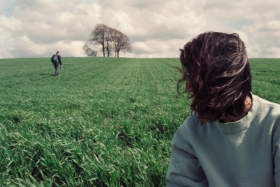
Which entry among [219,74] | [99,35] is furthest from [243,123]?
[99,35]

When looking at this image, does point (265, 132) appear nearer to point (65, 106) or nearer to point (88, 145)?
point (88, 145)

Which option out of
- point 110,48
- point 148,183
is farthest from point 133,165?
point 110,48

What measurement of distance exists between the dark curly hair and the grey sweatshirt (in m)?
0.10

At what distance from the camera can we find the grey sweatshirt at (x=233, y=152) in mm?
1546

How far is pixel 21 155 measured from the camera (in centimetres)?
329

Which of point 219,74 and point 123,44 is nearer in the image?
point 219,74

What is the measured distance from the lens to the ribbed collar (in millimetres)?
1548

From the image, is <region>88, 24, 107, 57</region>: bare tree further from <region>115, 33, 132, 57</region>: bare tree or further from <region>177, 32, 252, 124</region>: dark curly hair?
<region>177, 32, 252, 124</region>: dark curly hair

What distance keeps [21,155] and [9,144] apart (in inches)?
26.9

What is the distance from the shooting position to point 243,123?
155 centimetres

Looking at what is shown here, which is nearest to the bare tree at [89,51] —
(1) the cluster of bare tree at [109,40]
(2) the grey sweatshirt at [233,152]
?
(1) the cluster of bare tree at [109,40]

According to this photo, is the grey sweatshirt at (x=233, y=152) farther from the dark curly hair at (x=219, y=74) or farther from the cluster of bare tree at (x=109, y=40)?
the cluster of bare tree at (x=109, y=40)

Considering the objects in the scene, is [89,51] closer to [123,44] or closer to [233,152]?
[123,44]

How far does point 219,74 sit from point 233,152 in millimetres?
458
